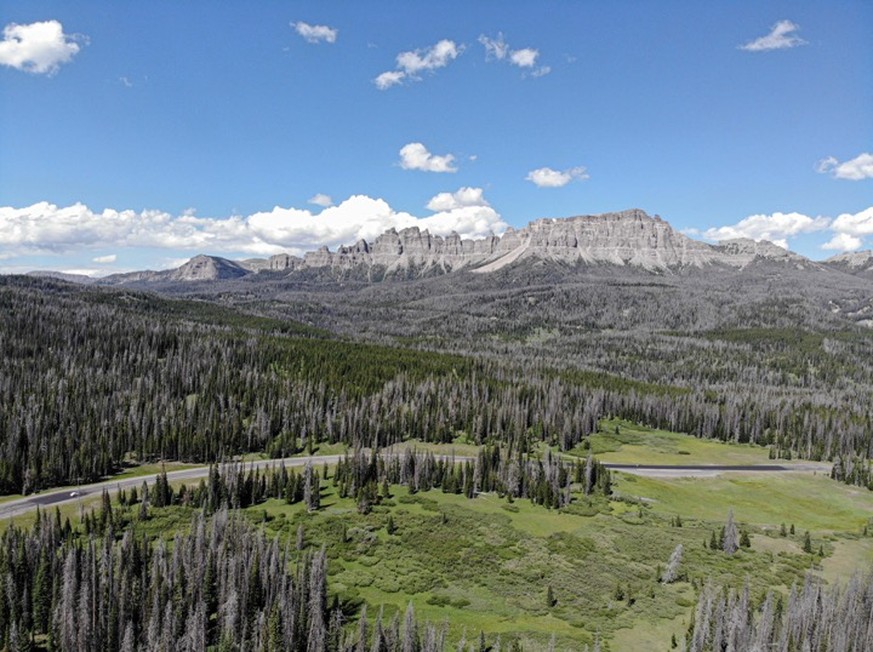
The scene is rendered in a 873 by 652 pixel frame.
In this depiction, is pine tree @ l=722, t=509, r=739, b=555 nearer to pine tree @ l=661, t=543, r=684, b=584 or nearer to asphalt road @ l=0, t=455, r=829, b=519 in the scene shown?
pine tree @ l=661, t=543, r=684, b=584

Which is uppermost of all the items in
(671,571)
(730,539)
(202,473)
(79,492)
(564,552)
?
(730,539)

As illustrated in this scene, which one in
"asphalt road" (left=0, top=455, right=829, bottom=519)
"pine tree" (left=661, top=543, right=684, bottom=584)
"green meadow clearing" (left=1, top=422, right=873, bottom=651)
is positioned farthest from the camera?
"asphalt road" (left=0, top=455, right=829, bottom=519)

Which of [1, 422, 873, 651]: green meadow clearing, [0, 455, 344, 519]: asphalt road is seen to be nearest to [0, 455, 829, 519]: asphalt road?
[0, 455, 344, 519]: asphalt road

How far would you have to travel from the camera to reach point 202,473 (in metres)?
120

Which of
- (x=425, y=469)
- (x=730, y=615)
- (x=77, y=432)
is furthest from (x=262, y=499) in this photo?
(x=730, y=615)

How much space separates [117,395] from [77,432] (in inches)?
1310

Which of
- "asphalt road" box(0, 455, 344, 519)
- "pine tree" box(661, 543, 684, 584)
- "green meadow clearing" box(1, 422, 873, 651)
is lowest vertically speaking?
"asphalt road" box(0, 455, 344, 519)

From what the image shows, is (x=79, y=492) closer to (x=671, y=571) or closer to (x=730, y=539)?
(x=671, y=571)

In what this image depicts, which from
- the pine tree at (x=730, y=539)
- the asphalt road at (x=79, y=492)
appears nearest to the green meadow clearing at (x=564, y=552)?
the pine tree at (x=730, y=539)

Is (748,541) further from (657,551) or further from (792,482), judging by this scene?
(792,482)

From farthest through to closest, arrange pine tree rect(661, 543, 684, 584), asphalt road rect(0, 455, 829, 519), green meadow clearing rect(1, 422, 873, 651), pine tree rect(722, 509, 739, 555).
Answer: asphalt road rect(0, 455, 829, 519)
pine tree rect(722, 509, 739, 555)
pine tree rect(661, 543, 684, 584)
green meadow clearing rect(1, 422, 873, 651)

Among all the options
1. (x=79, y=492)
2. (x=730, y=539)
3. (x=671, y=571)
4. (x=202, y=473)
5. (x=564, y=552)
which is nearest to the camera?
(x=671, y=571)

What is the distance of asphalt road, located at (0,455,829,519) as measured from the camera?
102750mm

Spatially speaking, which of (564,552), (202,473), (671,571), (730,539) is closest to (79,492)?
(202,473)
